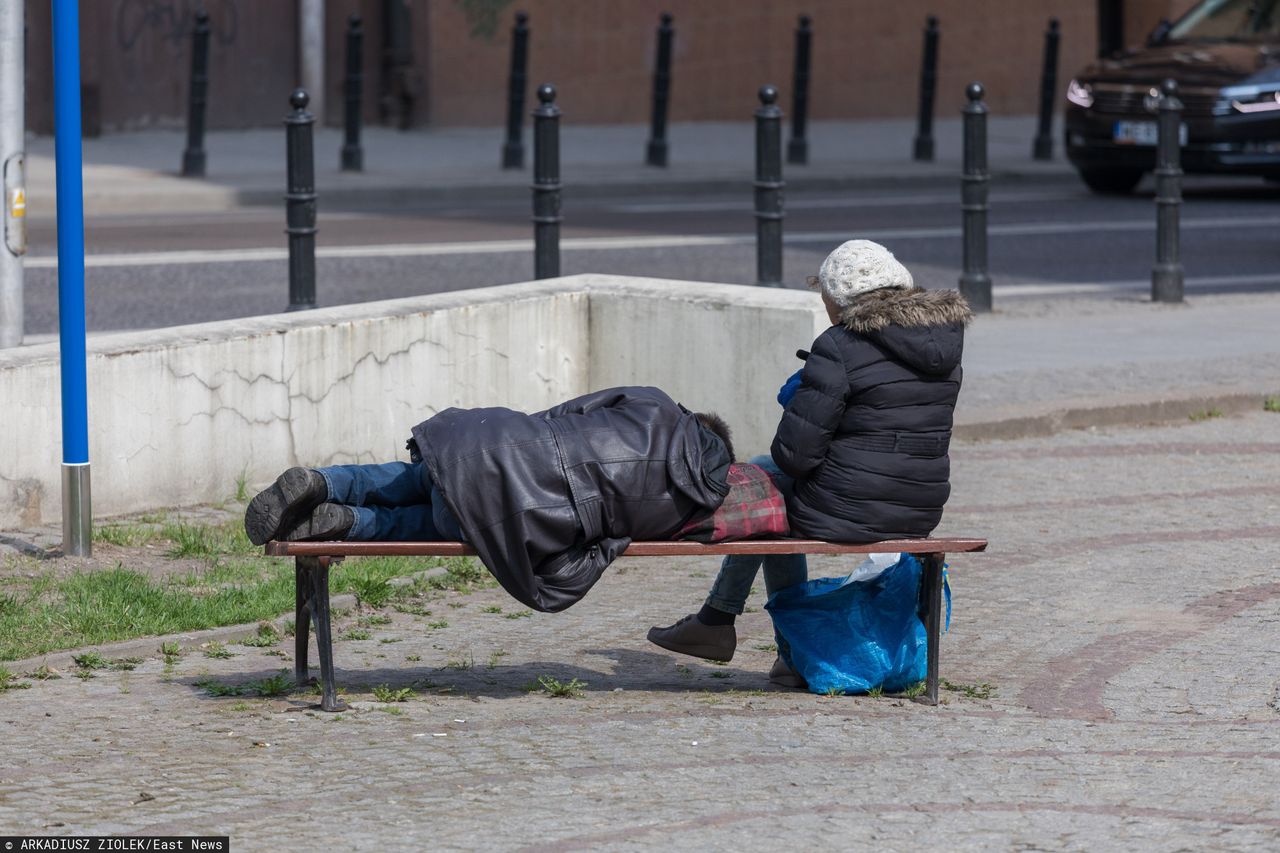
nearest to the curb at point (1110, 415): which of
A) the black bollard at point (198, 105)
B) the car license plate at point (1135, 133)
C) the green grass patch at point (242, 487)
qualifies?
the green grass patch at point (242, 487)

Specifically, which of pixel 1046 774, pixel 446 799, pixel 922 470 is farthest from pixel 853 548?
pixel 446 799

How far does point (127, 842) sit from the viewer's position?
13.2 feet

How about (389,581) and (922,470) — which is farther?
(389,581)

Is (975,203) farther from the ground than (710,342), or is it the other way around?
(975,203)

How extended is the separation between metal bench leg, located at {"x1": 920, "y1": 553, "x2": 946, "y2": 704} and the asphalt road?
6046 mm

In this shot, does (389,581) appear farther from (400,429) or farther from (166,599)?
(400,429)

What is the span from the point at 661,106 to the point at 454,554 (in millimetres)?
15203

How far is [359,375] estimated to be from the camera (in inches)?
291

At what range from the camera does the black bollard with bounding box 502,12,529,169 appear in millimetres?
19078

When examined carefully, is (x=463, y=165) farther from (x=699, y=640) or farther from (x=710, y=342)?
(x=699, y=640)

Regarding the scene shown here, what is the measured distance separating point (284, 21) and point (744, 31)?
5.45m

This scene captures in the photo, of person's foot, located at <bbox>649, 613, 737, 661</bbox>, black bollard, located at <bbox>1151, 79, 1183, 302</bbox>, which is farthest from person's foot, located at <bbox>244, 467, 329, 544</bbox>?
black bollard, located at <bbox>1151, 79, 1183, 302</bbox>

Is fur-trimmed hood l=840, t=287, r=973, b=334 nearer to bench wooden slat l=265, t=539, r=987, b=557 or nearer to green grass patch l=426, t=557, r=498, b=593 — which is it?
bench wooden slat l=265, t=539, r=987, b=557

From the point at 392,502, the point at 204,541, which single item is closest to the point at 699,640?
the point at 392,502
